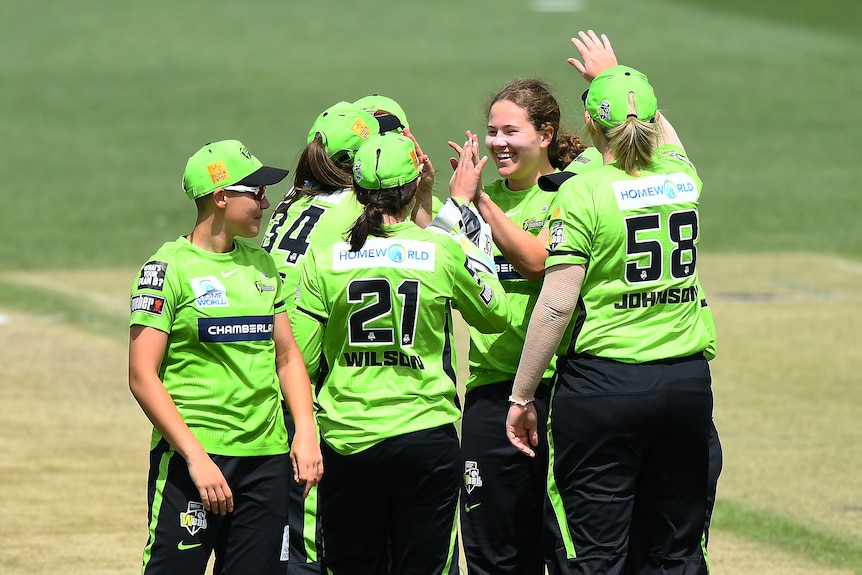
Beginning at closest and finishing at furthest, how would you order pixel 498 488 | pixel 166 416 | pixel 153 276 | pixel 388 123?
pixel 166 416, pixel 153 276, pixel 498 488, pixel 388 123

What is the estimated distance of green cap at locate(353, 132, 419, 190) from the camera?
4977 mm

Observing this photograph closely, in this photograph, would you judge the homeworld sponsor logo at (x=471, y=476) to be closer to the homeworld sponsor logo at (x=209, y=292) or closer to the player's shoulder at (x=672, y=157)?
the homeworld sponsor logo at (x=209, y=292)

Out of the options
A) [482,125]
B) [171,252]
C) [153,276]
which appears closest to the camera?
[153,276]

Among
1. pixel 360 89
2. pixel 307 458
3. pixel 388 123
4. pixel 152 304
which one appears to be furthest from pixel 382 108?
pixel 360 89

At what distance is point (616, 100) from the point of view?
5.17m

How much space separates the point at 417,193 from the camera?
17.3 feet

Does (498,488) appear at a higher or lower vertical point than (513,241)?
lower

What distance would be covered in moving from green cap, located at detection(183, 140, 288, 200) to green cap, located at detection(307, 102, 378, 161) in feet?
2.79

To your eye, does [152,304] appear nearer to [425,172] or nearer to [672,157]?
[425,172]

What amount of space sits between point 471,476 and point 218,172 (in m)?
1.69

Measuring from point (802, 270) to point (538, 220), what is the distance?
1196cm

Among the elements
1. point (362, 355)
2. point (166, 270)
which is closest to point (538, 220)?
point (362, 355)

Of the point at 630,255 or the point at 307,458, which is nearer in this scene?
the point at 307,458

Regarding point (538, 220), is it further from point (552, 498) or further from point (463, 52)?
point (463, 52)
